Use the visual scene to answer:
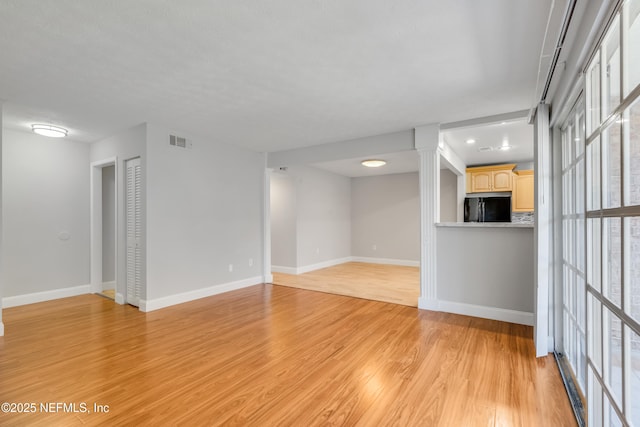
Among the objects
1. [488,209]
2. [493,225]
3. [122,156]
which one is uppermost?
[122,156]

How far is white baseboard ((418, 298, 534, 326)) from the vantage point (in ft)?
11.4

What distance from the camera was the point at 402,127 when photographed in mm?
4137

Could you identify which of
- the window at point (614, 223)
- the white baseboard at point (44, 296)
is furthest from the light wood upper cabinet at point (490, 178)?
the white baseboard at point (44, 296)

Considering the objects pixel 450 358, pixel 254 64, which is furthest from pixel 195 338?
pixel 254 64

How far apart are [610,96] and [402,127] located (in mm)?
2886

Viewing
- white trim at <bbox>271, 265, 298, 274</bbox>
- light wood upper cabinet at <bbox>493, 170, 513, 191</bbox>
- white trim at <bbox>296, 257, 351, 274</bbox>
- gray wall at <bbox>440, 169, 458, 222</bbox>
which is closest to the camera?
light wood upper cabinet at <bbox>493, 170, 513, 191</bbox>

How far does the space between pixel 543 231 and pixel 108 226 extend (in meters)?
6.23

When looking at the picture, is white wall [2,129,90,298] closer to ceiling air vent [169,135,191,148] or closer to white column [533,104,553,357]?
ceiling air vent [169,135,191,148]

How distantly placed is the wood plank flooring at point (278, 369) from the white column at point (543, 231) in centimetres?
26

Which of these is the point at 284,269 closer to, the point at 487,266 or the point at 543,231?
the point at 487,266

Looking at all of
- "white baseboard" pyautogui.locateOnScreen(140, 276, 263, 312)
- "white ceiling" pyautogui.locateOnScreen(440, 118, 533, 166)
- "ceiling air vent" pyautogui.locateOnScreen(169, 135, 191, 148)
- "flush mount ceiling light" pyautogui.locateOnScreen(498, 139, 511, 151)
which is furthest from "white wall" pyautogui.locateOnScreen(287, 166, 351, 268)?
"flush mount ceiling light" pyautogui.locateOnScreen(498, 139, 511, 151)

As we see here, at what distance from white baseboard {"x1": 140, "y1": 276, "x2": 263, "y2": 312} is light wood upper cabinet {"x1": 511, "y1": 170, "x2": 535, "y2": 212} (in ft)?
18.1

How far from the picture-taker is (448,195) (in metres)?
7.37

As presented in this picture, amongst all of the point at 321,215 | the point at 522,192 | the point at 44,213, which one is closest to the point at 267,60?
the point at 44,213
